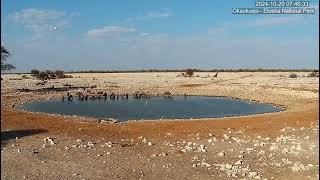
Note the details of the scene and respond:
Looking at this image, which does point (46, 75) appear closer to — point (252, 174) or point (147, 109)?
point (147, 109)

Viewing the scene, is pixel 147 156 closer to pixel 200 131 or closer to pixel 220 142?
pixel 220 142

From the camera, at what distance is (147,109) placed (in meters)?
37.5

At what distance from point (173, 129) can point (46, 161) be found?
8588 millimetres

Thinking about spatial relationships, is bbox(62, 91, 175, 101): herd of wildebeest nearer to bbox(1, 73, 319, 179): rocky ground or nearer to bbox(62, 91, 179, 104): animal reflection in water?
bbox(62, 91, 179, 104): animal reflection in water

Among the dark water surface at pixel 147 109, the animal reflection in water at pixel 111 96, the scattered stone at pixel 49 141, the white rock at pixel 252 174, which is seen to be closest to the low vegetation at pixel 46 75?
the animal reflection in water at pixel 111 96

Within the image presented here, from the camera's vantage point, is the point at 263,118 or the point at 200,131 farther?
the point at 263,118

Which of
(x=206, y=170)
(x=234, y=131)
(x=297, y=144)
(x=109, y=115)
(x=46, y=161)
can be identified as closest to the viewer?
(x=206, y=170)

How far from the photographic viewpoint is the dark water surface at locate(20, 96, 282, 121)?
109ft

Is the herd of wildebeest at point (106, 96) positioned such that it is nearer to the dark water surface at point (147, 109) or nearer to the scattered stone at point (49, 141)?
the dark water surface at point (147, 109)

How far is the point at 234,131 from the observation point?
22.3 m

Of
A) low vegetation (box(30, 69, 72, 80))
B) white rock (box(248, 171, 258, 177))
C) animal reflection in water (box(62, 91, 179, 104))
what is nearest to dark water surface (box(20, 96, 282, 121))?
animal reflection in water (box(62, 91, 179, 104))

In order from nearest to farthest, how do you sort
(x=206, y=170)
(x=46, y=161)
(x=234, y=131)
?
(x=206, y=170), (x=46, y=161), (x=234, y=131)

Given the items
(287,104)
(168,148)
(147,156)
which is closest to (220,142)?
(168,148)

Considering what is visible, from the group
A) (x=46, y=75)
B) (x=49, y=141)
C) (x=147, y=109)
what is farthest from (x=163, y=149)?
(x=46, y=75)
